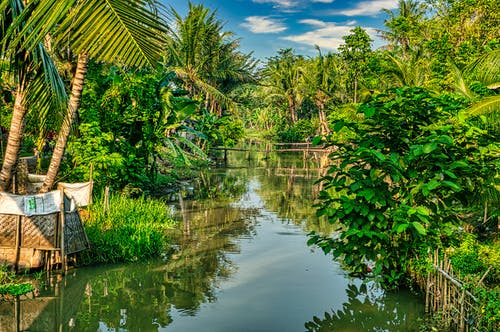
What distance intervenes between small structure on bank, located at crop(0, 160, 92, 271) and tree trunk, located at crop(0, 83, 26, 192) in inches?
29.5

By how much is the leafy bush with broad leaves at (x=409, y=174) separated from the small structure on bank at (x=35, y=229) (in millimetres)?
3996

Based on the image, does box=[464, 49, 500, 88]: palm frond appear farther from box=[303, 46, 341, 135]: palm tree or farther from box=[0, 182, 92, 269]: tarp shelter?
box=[303, 46, 341, 135]: palm tree

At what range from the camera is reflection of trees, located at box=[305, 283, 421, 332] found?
20.8 feet

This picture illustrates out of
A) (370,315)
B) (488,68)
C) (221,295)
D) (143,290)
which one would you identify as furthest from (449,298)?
(488,68)

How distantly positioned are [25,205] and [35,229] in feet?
1.30

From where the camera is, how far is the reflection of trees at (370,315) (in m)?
6.35

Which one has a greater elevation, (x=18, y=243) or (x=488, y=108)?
(x=488, y=108)

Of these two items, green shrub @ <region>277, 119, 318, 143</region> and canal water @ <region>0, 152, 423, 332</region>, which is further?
green shrub @ <region>277, 119, 318, 143</region>

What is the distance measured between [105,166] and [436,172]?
6.79 meters

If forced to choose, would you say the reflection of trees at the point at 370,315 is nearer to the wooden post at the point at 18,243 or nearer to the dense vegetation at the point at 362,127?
the dense vegetation at the point at 362,127

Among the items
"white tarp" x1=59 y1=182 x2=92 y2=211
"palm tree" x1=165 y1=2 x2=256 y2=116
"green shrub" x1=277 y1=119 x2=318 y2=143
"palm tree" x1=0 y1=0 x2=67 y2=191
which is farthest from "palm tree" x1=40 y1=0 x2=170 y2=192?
"green shrub" x1=277 y1=119 x2=318 y2=143

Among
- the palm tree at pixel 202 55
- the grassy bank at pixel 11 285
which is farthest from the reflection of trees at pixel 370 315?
the palm tree at pixel 202 55

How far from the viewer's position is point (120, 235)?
8750 mm

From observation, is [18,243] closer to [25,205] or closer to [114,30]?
[25,205]
